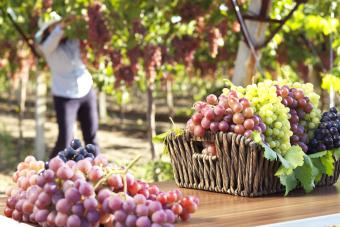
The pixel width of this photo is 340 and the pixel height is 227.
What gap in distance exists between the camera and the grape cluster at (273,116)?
2.04 meters

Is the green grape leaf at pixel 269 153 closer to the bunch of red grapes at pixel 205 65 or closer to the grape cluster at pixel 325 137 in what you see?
the grape cluster at pixel 325 137

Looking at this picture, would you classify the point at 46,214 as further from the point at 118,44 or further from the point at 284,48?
the point at 284,48

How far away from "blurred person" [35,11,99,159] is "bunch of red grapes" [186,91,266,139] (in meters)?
3.57

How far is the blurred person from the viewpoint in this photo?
5.63m

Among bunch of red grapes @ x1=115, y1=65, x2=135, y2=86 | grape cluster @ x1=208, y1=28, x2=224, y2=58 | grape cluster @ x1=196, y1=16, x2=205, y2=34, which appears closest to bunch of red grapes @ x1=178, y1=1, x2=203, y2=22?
grape cluster @ x1=196, y1=16, x2=205, y2=34

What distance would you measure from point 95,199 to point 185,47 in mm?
4970

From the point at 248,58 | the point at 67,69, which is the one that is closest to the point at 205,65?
the point at 67,69

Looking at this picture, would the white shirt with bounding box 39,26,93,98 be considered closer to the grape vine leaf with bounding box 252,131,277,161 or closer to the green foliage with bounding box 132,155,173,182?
the green foliage with bounding box 132,155,173,182

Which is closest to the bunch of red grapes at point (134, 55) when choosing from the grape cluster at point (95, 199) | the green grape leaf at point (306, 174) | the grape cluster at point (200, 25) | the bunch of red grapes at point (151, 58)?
the bunch of red grapes at point (151, 58)

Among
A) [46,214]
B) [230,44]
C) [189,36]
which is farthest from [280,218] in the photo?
[230,44]

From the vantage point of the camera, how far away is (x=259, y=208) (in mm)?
1852

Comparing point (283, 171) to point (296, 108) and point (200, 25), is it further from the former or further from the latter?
point (200, 25)

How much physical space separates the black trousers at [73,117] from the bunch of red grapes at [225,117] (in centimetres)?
357

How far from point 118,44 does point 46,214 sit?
5.27 metres
